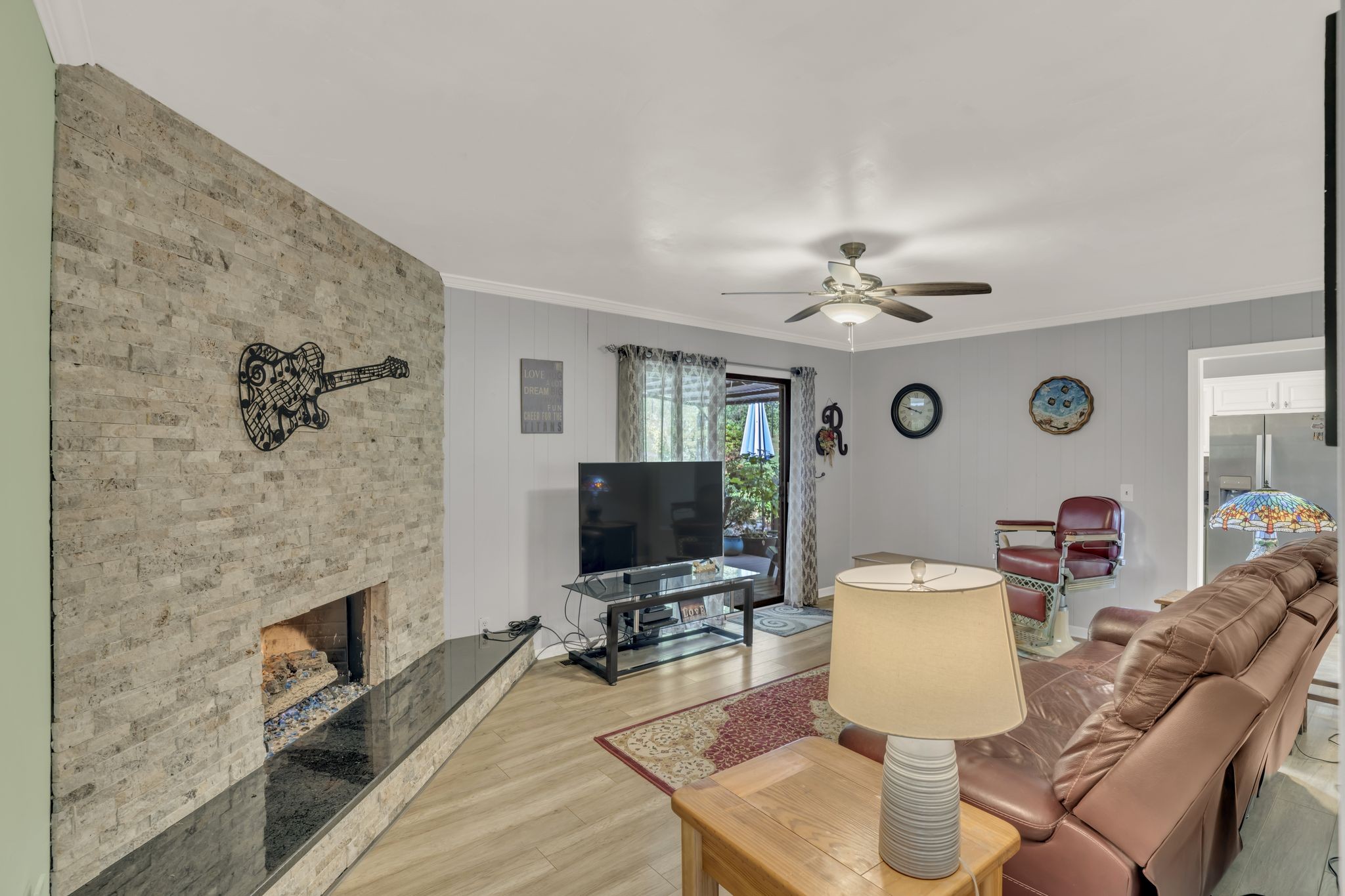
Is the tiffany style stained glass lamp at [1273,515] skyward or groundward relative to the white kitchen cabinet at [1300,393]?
groundward

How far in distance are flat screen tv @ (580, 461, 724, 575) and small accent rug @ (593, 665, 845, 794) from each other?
108cm

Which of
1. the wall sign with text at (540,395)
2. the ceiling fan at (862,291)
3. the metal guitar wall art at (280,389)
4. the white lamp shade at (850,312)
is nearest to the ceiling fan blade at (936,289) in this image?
the ceiling fan at (862,291)

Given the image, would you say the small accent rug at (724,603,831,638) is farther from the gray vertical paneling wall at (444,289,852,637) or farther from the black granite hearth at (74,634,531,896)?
the black granite hearth at (74,634,531,896)

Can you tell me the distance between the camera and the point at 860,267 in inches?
140

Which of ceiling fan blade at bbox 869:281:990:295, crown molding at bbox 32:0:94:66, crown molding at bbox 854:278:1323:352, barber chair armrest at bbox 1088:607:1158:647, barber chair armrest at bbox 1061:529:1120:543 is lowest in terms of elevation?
barber chair armrest at bbox 1088:607:1158:647

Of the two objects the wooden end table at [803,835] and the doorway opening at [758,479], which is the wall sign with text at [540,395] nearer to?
the doorway opening at [758,479]

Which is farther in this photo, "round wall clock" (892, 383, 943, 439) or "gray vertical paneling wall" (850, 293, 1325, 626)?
"round wall clock" (892, 383, 943, 439)

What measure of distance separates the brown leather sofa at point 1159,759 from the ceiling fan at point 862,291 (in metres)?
1.62

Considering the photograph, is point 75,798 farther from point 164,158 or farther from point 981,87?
point 981,87

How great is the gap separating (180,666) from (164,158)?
155 centimetres

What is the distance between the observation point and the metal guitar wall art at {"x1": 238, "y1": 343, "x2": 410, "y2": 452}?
7.39ft

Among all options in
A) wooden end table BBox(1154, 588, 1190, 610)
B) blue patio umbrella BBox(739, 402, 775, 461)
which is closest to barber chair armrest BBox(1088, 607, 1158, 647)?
wooden end table BBox(1154, 588, 1190, 610)

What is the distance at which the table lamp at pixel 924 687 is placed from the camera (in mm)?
1211

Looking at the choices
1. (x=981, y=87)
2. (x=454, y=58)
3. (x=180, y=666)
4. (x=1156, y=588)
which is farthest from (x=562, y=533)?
(x=1156, y=588)
